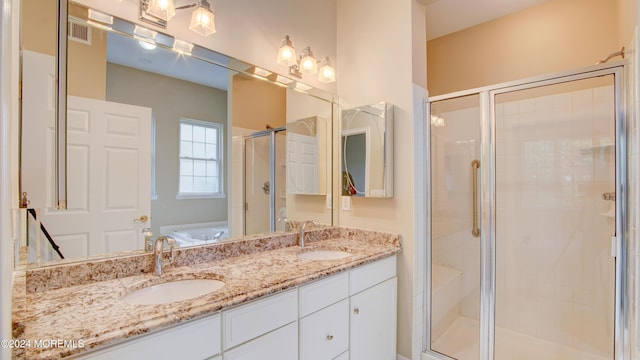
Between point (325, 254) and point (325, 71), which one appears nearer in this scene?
point (325, 254)

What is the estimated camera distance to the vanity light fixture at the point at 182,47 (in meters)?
1.52

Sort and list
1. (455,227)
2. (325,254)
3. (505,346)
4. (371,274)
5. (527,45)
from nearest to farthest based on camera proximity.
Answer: (371,274) < (325,254) < (505,346) < (455,227) < (527,45)

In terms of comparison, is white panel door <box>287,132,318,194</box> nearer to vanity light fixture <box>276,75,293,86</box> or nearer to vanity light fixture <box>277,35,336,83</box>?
vanity light fixture <box>276,75,293,86</box>

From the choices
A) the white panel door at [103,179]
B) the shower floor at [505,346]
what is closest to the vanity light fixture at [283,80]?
the white panel door at [103,179]

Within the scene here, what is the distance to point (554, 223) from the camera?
7.68 ft

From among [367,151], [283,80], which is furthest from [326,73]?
[367,151]

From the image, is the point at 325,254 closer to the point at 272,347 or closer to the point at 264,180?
the point at 264,180

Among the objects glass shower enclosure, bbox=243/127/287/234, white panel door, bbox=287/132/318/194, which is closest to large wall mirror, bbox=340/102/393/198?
white panel door, bbox=287/132/318/194

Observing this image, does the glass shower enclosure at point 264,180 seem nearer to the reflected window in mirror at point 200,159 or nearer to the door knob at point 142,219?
the reflected window in mirror at point 200,159

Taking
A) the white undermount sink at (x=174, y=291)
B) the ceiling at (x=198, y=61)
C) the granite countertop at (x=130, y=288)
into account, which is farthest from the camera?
the ceiling at (x=198, y=61)

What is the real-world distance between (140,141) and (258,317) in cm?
97

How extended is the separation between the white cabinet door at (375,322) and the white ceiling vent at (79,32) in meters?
1.79

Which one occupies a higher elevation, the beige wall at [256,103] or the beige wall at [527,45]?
the beige wall at [527,45]

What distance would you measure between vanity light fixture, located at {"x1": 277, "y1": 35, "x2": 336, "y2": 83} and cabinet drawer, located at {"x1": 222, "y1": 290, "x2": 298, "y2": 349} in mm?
1491
